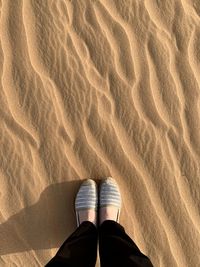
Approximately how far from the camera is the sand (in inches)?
121

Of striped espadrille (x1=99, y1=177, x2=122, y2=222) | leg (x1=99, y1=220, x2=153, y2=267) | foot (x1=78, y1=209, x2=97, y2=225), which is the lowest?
leg (x1=99, y1=220, x2=153, y2=267)

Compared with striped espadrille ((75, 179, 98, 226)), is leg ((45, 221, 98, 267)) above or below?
below

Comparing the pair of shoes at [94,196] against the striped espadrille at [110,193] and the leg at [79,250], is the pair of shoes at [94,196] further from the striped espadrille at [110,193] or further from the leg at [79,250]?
the leg at [79,250]

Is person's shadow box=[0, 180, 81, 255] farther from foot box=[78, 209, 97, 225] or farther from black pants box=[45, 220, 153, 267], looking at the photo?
black pants box=[45, 220, 153, 267]

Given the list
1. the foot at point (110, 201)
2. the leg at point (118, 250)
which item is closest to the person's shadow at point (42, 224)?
the foot at point (110, 201)

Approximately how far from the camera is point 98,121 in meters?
3.18

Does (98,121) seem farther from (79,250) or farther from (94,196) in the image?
(79,250)

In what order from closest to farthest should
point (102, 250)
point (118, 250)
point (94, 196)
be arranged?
point (118, 250)
point (102, 250)
point (94, 196)

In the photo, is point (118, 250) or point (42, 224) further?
point (42, 224)

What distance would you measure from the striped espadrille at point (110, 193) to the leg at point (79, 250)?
27 centimetres

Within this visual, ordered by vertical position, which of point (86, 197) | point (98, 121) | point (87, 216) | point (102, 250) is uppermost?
point (98, 121)

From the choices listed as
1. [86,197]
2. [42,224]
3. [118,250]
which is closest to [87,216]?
[86,197]

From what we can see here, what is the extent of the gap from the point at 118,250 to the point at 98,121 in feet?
3.20

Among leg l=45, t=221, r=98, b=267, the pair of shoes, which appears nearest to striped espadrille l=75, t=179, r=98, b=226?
the pair of shoes
